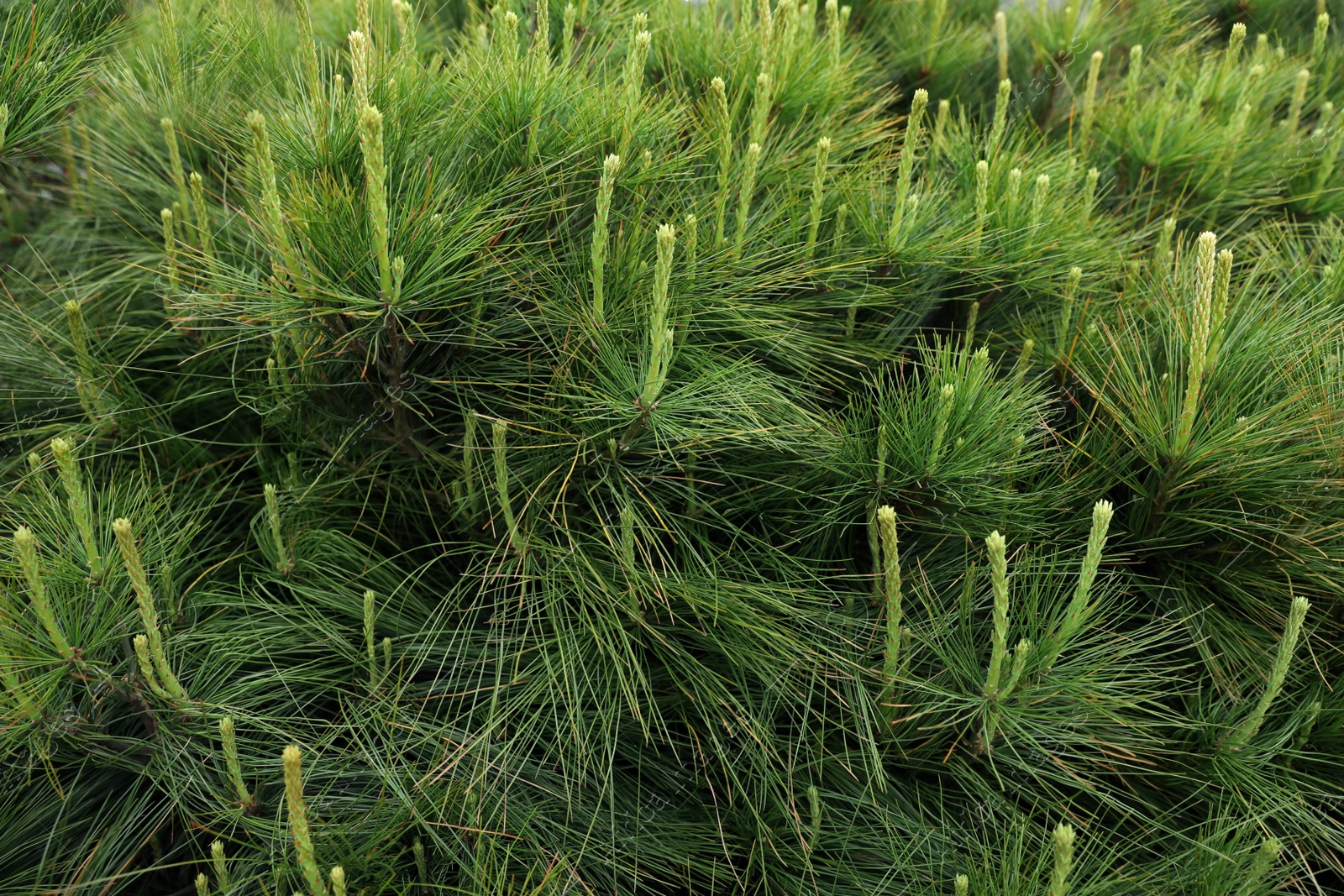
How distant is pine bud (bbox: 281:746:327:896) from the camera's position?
0.57 meters

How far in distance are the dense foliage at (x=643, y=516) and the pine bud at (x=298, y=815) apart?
4.3 inches

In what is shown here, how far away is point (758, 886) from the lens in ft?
2.63

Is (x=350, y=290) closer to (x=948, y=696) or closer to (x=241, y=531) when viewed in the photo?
(x=241, y=531)

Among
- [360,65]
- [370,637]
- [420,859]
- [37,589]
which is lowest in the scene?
[420,859]

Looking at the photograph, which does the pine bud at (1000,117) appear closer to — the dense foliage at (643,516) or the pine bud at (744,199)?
the dense foliage at (643,516)

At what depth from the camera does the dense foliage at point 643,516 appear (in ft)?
2.42

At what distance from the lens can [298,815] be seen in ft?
1.92

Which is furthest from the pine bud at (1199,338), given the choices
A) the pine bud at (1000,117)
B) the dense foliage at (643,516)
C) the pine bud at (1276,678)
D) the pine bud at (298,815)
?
the pine bud at (298,815)

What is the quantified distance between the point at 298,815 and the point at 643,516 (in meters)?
0.36

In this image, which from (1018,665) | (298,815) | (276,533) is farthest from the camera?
(276,533)

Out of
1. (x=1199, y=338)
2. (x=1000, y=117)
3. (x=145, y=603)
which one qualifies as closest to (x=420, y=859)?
(x=145, y=603)

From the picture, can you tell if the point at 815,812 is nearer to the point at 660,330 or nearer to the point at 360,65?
the point at 660,330

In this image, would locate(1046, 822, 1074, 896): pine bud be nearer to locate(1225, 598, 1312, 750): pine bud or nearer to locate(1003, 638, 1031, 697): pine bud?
locate(1003, 638, 1031, 697): pine bud

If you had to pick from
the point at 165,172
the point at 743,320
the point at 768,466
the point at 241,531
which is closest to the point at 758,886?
the point at 768,466
